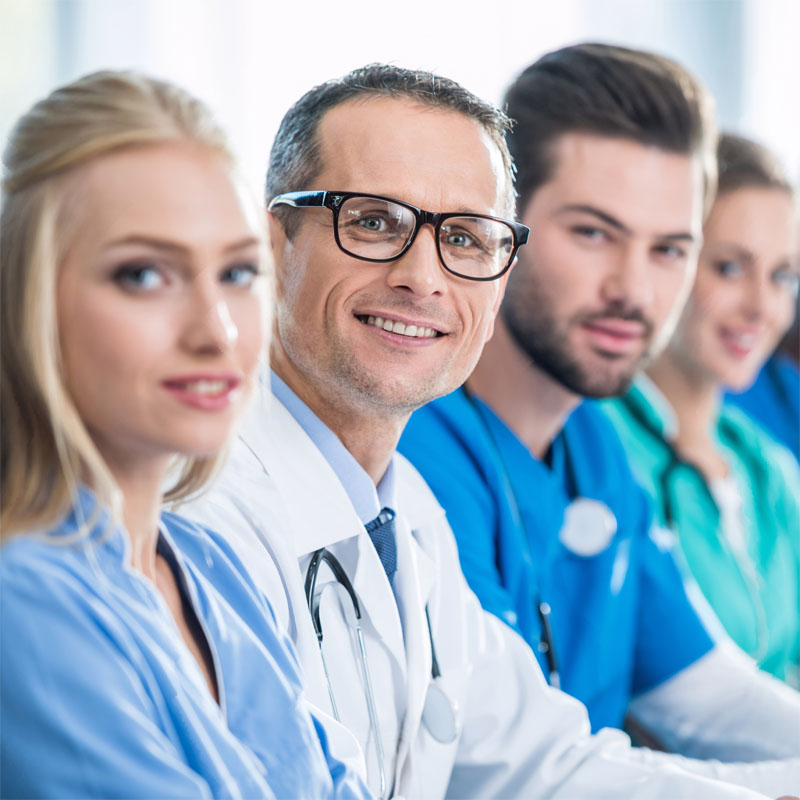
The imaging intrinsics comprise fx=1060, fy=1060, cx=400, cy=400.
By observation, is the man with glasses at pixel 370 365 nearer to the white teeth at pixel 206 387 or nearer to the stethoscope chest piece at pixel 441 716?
the stethoscope chest piece at pixel 441 716

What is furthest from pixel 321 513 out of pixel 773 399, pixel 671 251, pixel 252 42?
pixel 252 42

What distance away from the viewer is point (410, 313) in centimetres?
100

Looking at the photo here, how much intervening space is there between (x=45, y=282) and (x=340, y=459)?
1.57 feet

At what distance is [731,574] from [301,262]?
106 cm

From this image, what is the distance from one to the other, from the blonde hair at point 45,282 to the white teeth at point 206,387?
68 mm

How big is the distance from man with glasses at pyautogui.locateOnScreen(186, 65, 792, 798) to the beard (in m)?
0.40

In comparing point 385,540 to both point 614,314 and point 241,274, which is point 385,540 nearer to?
point 241,274

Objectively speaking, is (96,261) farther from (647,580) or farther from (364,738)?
(647,580)

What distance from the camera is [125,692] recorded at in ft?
2.00

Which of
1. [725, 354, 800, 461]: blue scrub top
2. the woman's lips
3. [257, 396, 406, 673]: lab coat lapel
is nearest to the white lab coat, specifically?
[257, 396, 406, 673]: lab coat lapel

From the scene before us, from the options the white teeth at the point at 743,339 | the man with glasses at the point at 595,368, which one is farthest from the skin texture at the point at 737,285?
the man with glasses at the point at 595,368

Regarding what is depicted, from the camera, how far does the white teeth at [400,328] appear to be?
101 cm

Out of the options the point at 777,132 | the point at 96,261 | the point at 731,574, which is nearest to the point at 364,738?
the point at 96,261

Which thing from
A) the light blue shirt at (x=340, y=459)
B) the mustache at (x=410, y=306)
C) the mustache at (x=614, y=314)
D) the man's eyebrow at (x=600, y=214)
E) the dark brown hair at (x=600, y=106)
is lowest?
the light blue shirt at (x=340, y=459)
